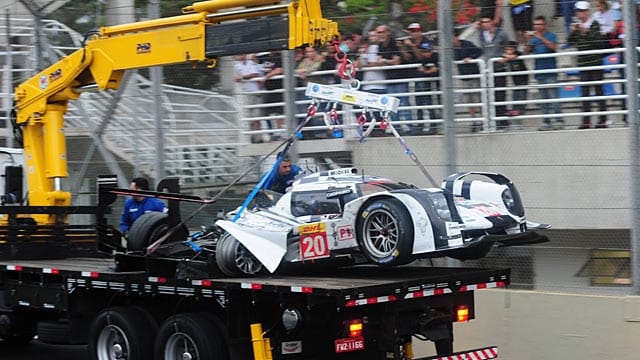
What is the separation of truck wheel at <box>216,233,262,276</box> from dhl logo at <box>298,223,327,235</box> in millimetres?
519

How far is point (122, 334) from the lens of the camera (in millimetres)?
9445

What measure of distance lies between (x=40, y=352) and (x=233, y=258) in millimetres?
4624

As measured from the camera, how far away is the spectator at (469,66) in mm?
10492

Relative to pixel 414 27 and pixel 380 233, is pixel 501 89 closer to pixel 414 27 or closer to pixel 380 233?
pixel 414 27

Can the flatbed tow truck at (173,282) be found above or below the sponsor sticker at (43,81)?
below

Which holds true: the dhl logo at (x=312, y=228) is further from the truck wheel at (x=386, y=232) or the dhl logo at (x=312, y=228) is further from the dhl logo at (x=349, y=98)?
the dhl logo at (x=349, y=98)

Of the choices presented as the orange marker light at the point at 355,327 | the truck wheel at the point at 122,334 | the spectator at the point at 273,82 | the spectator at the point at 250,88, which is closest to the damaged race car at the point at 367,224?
the orange marker light at the point at 355,327

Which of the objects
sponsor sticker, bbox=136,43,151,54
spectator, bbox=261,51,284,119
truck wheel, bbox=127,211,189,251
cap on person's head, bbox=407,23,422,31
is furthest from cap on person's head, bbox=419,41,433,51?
truck wheel, bbox=127,211,189,251

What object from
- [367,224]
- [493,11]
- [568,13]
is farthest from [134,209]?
[568,13]

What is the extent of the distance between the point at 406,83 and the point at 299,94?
141cm

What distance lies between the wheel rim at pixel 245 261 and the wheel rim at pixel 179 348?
2.52ft

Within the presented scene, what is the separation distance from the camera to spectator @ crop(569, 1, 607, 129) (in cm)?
983

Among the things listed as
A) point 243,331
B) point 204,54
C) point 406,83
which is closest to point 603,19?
point 406,83

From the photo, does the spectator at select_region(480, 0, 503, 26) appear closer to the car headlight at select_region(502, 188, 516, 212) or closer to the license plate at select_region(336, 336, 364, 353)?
the car headlight at select_region(502, 188, 516, 212)
